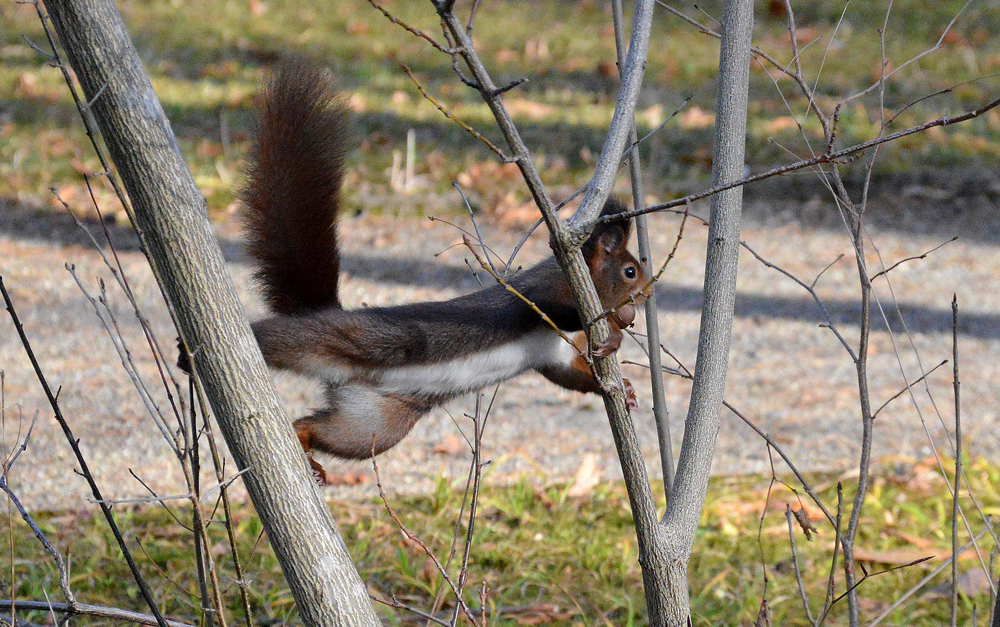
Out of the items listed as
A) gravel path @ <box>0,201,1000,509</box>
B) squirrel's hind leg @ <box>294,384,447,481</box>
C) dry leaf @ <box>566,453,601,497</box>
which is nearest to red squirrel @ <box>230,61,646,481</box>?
squirrel's hind leg @ <box>294,384,447,481</box>

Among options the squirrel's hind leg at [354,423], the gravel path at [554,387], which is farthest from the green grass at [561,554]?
the squirrel's hind leg at [354,423]

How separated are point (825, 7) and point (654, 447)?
671 cm

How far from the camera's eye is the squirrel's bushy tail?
2.09 metres

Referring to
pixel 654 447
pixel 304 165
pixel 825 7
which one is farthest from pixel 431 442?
pixel 825 7

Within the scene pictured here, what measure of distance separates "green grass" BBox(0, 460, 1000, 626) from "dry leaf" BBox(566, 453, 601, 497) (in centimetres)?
3

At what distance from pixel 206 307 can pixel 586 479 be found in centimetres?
204

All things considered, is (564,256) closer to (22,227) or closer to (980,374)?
(980,374)

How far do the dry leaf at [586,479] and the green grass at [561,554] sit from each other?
0.03 metres

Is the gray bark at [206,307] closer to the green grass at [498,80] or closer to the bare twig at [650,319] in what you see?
the bare twig at [650,319]

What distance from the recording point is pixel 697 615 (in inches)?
101

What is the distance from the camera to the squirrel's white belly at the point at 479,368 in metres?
2.38

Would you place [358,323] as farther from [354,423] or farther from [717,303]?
[717,303]

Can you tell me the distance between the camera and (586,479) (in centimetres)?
321

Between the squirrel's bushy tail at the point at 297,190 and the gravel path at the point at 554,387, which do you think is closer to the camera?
the squirrel's bushy tail at the point at 297,190
